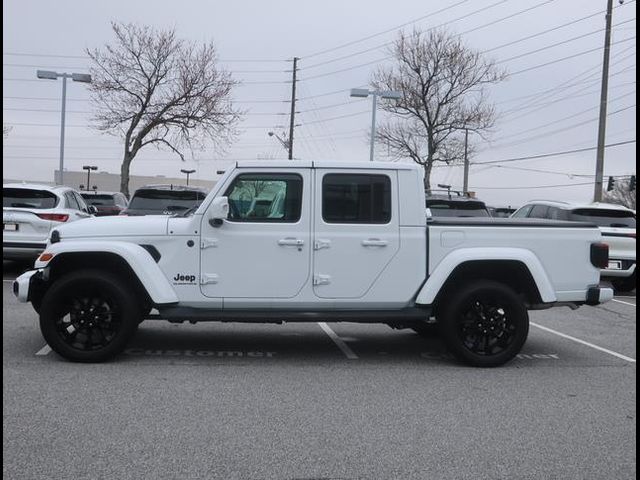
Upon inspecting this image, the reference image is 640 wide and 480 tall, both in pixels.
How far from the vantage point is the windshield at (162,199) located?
44.9 ft

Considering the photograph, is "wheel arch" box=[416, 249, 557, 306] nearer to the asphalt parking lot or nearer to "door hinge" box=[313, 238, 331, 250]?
the asphalt parking lot

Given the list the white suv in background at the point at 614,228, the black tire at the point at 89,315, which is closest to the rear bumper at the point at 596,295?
the black tire at the point at 89,315

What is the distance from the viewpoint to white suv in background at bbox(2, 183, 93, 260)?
12219mm

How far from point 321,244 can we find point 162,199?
755cm

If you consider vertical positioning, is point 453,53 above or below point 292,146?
above

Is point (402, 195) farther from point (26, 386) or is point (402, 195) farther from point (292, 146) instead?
point (292, 146)

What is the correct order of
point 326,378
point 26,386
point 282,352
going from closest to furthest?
point 26,386
point 326,378
point 282,352

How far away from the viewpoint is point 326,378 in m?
6.61

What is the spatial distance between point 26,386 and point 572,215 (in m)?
10.8

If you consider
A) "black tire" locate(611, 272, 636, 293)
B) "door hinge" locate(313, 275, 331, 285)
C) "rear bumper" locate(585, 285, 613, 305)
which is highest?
"door hinge" locate(313, 275, 331, 285)

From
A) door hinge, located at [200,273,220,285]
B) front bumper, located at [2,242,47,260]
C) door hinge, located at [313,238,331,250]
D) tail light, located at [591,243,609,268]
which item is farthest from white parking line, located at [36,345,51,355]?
tail light, located at [591,243,609,268]

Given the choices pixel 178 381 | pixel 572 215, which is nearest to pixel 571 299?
pixel 178 381

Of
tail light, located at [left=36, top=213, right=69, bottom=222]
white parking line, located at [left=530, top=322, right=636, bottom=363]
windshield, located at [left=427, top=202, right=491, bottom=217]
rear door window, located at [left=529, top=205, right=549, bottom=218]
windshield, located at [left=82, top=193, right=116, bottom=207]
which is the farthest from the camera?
windshield, located at [left=82, top=193, right=116, bottom=207]

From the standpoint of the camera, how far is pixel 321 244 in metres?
6.93
